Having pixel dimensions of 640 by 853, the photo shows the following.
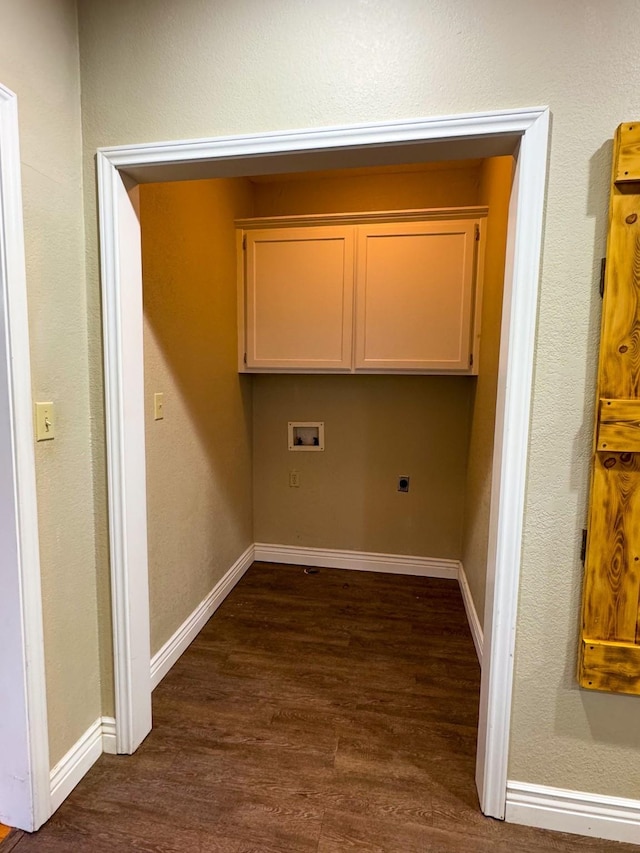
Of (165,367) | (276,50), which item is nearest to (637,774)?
(165,367)

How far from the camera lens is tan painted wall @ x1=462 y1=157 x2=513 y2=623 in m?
2.11

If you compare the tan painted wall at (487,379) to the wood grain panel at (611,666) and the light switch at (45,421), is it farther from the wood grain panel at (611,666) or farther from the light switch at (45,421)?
the light switch at (45,421)

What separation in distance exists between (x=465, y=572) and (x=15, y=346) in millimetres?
2647

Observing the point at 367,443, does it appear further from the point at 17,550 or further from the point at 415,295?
the point at 17,550

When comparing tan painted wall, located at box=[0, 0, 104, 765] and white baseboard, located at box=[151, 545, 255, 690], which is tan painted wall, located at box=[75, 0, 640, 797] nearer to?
tan painted wall, located at box=[0, 0, 104, 765]

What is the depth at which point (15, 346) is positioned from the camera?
1.22m

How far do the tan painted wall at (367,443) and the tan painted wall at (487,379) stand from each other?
0.25 metres

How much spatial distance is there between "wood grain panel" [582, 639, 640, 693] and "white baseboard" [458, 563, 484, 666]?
0.70m

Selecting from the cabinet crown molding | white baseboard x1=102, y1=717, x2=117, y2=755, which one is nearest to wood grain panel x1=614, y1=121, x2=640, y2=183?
the cabinet crown molding

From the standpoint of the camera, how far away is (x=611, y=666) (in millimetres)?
1271

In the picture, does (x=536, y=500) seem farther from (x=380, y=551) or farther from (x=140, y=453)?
(x=380, y=551)

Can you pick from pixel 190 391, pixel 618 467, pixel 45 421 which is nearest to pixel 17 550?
pixel 45 421

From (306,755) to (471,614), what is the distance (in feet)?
4.06

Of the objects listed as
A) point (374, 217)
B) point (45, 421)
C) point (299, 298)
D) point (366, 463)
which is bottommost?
point (366, 463)
